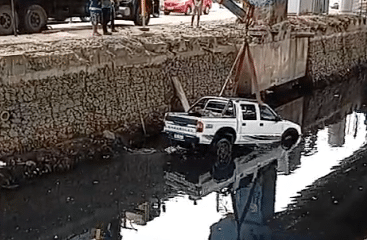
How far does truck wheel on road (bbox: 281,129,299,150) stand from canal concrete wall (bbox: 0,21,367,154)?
12.5 ft

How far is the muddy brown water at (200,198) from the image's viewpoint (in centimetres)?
1030

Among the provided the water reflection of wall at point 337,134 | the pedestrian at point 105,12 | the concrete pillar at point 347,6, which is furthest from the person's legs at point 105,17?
the concrete pillar at point 347,6

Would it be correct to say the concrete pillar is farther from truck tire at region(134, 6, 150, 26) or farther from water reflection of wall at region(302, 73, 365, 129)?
truck tire at region(134, 6, 150, 26)

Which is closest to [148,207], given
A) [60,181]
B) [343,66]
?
[60,181]

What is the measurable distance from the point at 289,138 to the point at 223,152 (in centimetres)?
281

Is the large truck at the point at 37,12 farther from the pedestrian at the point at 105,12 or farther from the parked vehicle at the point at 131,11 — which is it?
the pedestrian at the point at 105,12

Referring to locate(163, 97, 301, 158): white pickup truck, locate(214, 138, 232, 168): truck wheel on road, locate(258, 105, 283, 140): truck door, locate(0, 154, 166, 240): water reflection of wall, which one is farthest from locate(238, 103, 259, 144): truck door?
locate(0, 154, 166, 240): water reflection of wall

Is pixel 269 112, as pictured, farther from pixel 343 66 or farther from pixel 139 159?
pixel 343 66

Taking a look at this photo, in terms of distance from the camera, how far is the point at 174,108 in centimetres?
1716

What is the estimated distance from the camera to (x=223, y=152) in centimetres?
1395

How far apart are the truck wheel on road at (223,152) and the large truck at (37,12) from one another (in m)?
7.76

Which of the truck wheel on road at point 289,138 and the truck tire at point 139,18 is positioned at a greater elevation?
the truck tire at point 139,18

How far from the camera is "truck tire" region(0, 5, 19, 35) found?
54.2 ft

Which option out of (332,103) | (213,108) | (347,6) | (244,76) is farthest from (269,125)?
(347,6)
